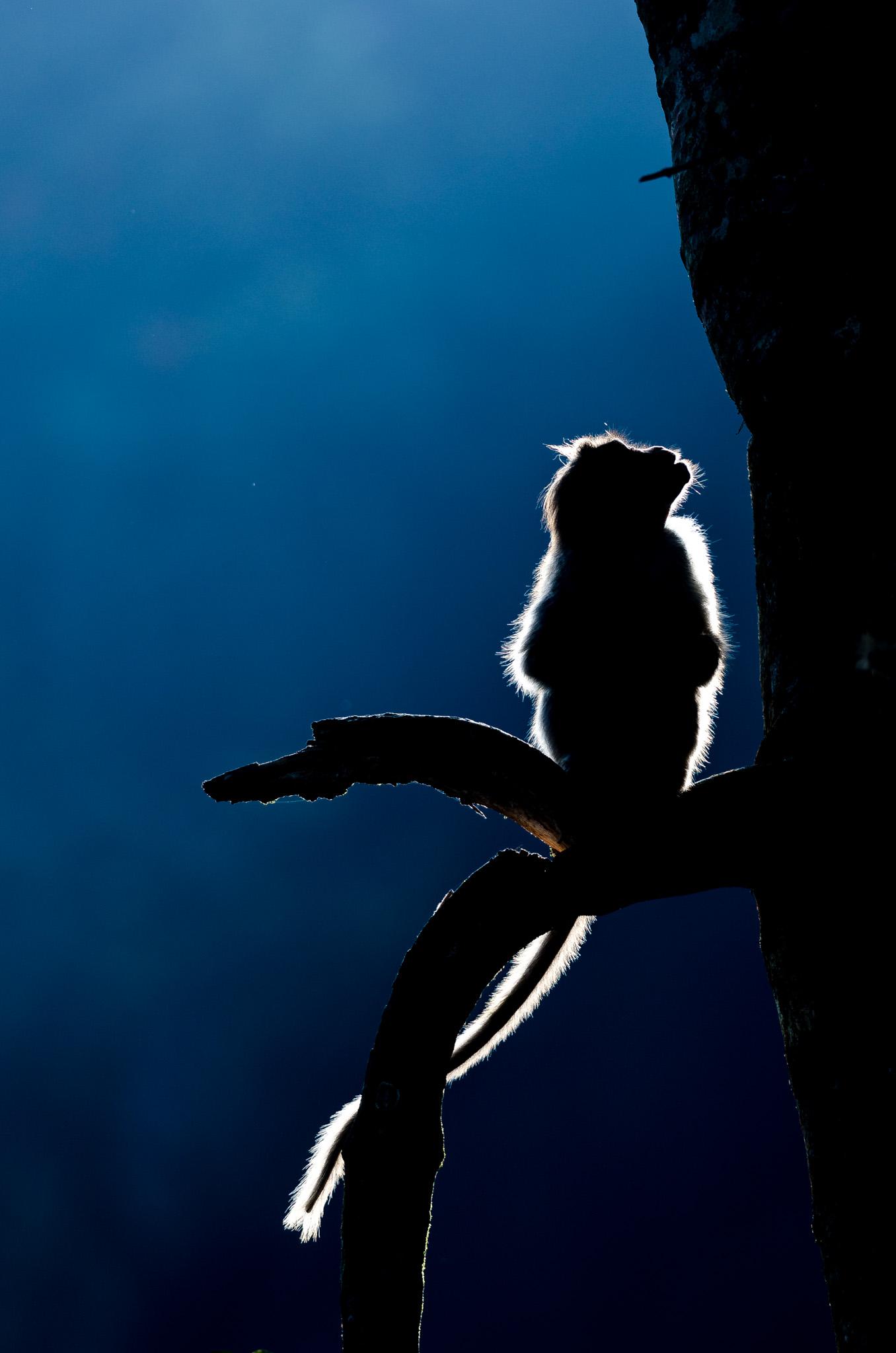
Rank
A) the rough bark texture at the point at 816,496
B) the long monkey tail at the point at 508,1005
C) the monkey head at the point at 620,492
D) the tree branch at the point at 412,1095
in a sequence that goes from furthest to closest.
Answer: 1. the monkey head at the point at 620,492
2. the long monkey tail at the point at 508,1005
3. the rough bark texture at the point at 816,496
4. the tree branch at the point at 412,1095

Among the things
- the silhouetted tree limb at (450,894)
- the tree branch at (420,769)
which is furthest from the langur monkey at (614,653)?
the silhouetted tree limb at (450,894)

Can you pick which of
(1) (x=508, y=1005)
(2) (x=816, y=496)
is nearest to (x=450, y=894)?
(2) (x=816, y=496)

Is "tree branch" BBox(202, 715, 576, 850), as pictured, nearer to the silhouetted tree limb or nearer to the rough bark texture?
the silhouetted tree limb

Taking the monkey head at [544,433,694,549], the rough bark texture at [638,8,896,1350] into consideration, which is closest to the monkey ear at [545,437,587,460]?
the monkey head at [544,433,694,549]

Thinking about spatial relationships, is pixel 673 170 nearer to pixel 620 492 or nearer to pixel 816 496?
pixel 816 496

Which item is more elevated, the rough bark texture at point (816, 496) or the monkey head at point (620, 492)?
the monkey head at point (620, 492)

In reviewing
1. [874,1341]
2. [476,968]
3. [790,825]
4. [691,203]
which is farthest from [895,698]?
[691,203]

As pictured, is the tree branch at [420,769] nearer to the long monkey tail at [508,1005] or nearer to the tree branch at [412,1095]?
the tree branch at [412,1095]
